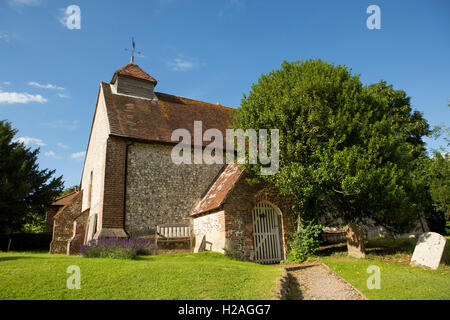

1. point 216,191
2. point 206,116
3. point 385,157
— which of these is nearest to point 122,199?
point 216,191

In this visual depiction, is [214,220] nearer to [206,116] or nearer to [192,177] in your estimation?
[192,177]

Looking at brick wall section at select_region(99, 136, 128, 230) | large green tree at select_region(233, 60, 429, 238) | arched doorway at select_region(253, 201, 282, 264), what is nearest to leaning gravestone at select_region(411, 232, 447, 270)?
large green tree at select_region(233, 60, 429, 238)

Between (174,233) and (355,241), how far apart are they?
829 cm

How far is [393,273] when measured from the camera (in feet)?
27.5

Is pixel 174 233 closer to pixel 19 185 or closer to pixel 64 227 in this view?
pixel 64 227

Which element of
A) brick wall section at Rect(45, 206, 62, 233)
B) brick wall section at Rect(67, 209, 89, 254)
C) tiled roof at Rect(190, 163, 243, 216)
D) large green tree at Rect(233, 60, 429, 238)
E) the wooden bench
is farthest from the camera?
brick wall section at Rect(45, 206, 62, 233)

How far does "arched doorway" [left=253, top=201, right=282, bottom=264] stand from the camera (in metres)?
12.5

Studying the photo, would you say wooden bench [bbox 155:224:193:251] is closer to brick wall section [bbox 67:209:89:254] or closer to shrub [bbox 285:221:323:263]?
brick wall section [bbox 67:209:89:254]

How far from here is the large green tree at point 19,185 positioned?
1892 centimetres

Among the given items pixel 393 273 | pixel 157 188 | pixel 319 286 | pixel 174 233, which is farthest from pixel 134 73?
pixel 393 273

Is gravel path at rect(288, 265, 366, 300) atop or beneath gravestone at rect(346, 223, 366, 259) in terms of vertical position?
beneath

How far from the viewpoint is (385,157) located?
10641 millimetres

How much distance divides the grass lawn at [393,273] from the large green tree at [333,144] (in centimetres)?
154

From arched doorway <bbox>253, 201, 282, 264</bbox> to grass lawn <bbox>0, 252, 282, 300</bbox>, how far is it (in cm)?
492
